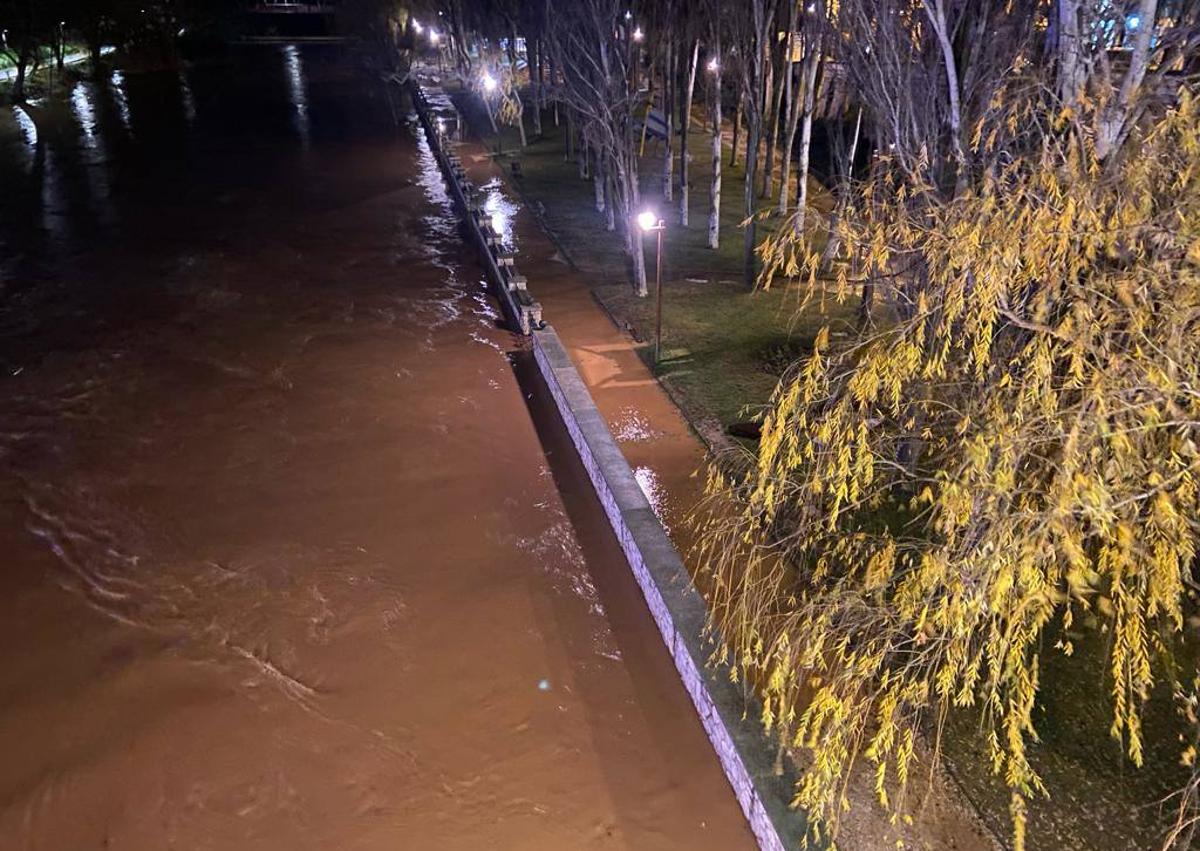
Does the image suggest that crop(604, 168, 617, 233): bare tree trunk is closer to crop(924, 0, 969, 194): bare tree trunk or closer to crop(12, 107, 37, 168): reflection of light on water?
crop(924, 0, 969, 194): bare tree trunk

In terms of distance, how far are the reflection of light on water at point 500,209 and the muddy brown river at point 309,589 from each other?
2.83 metres

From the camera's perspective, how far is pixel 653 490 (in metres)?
10.0

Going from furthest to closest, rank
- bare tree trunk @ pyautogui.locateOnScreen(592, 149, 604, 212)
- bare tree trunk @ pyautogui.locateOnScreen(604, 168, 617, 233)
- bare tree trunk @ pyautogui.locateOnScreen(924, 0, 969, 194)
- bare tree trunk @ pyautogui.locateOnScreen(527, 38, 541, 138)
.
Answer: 1. bare tree trunk @ pyautogui.locateOnScreen(527, 38, 541, 138)
2. bare tree trunk @ pyautogui.locateOnScreen(592, 149, 604, 212)
3. bare tree trunk @ pyautogui.locateOnScreen(604, 168, 617, 233)
4. bare tree trunk @ pyautogui.locateOnScreen(924, 0, 969, 194)

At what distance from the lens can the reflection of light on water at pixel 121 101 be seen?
3569 centimetres

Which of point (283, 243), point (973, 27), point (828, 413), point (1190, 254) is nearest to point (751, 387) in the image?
point (973, 27)

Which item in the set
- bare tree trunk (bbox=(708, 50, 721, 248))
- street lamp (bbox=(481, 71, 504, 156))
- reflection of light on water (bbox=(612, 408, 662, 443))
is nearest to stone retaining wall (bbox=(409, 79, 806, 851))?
reflection of light on water (bbox=(612, 408, 662, 443))

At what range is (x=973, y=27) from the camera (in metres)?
8.53

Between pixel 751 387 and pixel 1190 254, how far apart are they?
8569mm

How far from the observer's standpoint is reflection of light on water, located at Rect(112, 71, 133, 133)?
35688mm

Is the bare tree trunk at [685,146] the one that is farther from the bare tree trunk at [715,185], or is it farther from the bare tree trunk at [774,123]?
the bare tree trunk at [774,123]

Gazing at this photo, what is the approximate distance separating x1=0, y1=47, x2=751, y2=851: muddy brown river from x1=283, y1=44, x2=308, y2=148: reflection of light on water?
62.3ft

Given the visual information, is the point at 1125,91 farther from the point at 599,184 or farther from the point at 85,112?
the point at 85,112

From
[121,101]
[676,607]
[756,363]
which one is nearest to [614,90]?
[756,363]

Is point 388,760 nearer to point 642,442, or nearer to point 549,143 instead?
point 642,442
